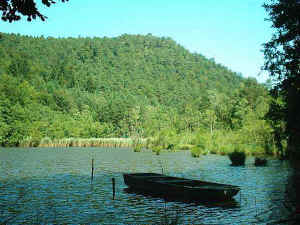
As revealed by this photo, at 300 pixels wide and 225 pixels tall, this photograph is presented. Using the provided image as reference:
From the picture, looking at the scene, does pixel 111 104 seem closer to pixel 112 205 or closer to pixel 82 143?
pixel 82 143

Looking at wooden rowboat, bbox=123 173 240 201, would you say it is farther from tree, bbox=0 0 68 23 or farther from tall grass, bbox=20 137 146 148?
tall grass, bbox=20 137 146 148

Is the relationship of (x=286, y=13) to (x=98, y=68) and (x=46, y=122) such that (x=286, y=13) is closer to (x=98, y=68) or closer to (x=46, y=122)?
(x=46, y=122)

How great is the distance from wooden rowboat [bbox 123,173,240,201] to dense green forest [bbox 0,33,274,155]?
22622 mm

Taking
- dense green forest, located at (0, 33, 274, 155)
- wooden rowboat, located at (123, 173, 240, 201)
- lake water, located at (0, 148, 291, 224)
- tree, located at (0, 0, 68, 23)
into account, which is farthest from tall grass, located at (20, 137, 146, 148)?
tree, located at (0, 0, 68, 23)

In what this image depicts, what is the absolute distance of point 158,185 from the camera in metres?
22.2

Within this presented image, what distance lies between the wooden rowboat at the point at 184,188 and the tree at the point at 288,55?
9.21 m

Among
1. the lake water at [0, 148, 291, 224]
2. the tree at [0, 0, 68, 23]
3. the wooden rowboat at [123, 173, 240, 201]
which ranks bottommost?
the lake water at [0, 148, 291, 224]

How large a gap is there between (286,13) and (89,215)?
64.9ft

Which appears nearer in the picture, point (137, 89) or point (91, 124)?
point (91, 124)

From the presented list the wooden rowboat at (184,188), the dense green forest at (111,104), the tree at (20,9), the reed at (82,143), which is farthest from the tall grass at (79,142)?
the tree at (20,9)

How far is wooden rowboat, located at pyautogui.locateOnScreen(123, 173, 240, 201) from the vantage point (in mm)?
19469

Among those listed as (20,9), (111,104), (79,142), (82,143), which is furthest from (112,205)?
(111,104)

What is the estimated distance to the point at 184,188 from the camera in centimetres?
2039

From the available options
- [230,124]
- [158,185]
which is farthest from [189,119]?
[158,185]
